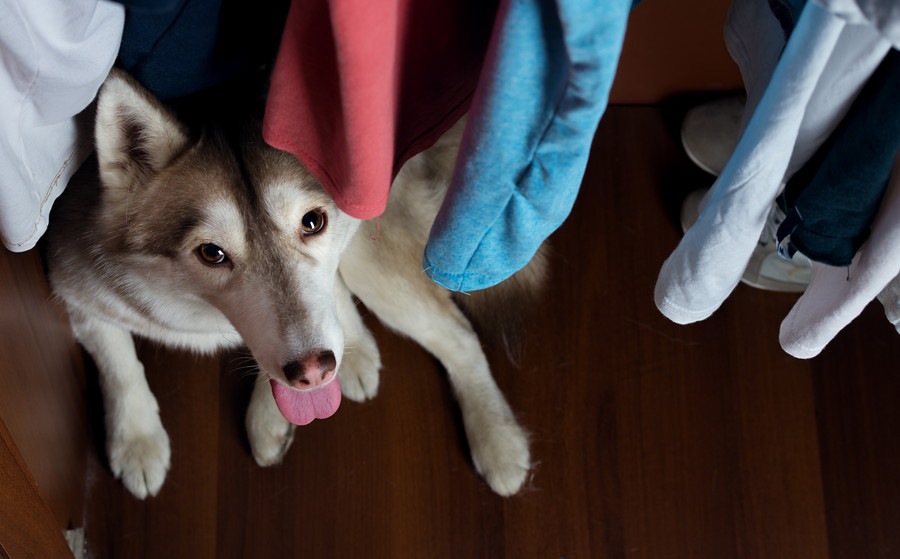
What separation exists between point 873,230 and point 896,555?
0.95 m

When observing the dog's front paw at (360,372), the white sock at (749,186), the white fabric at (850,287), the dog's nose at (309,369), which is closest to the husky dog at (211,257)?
the dog's nose at (309,369)

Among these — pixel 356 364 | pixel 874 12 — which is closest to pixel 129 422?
pixel 356 364

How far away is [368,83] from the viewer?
0.65m

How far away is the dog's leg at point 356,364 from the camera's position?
150 centimetres

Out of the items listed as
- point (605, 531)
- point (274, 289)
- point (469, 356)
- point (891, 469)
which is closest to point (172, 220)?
point (274, 289)

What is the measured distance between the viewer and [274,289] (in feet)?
3.31

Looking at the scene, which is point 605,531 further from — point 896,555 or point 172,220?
point 172,220

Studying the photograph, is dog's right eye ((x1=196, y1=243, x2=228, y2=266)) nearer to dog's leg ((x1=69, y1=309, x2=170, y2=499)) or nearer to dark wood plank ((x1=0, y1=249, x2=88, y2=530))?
dark wood plank ((x1=0, y1=249, x2=88, y2=530))

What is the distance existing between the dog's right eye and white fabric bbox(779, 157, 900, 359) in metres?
0.67

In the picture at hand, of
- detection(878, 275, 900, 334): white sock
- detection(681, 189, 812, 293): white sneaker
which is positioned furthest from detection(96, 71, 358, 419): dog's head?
detection(681, 189, 812, 293): white sneaker

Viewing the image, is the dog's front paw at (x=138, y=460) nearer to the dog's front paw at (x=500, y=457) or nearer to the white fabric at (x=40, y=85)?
the dog's front paw at (x=500, y=457)

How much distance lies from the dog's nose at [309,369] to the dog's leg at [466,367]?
0.40 m

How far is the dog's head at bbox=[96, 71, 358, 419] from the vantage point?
1.00m

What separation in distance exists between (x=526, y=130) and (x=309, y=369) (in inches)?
18.2
